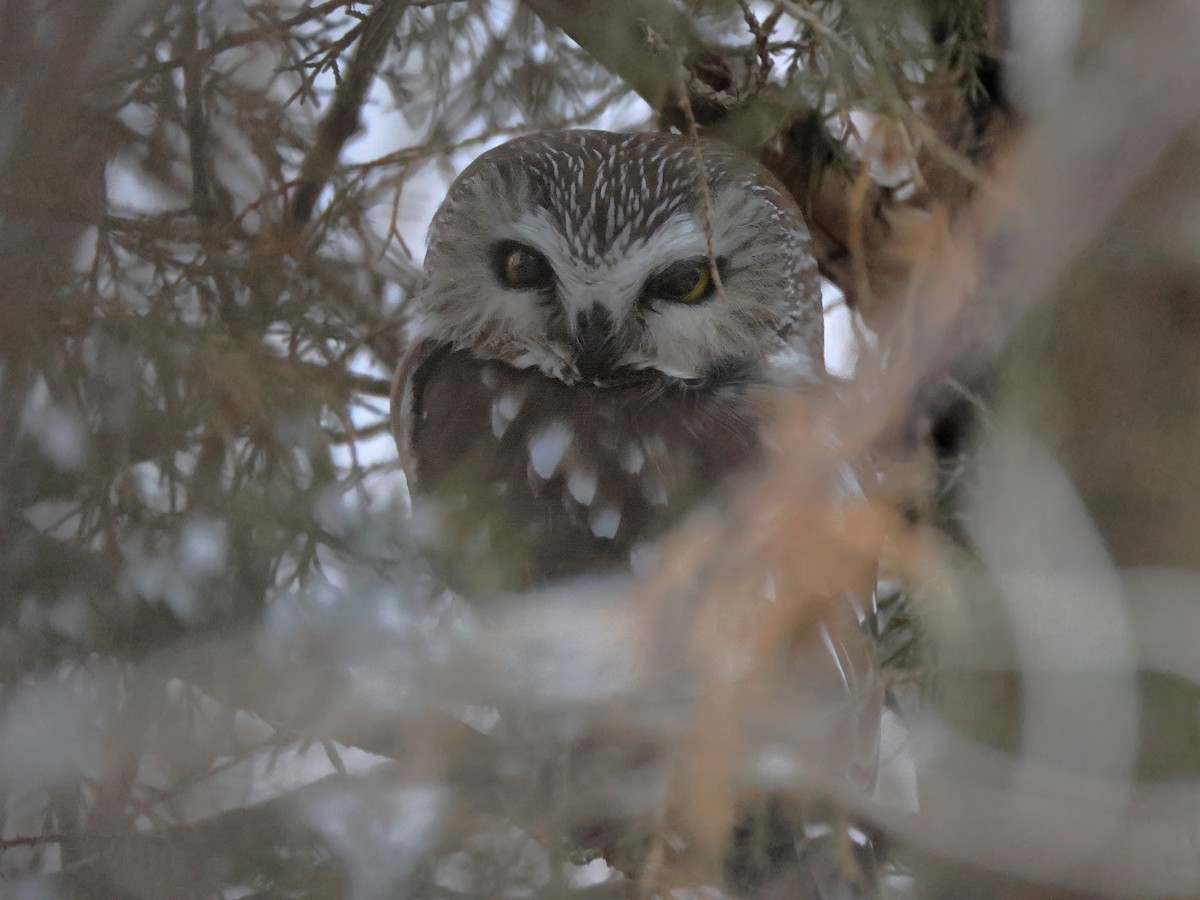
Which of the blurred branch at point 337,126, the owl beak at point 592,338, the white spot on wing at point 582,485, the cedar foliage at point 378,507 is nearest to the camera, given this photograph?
the cedar foliage at point 378,507

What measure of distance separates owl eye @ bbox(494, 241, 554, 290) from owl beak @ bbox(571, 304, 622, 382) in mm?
128

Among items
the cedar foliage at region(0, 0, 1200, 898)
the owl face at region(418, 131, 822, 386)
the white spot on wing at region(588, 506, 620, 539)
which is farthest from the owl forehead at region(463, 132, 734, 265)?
the white spot on wing at region(588, 506, 620, 539)

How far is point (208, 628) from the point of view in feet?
3.80

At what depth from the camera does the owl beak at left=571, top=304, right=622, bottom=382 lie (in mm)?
1839

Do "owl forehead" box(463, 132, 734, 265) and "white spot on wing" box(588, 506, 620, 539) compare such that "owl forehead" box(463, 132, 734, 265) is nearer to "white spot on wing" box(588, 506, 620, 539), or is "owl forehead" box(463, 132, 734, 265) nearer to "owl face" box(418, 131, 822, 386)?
"owl face" box(418, 131, 822, 386)

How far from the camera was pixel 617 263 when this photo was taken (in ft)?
6.09

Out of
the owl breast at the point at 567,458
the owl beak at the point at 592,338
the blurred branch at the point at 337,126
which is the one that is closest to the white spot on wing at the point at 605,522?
the owl breast at the point at 567,458

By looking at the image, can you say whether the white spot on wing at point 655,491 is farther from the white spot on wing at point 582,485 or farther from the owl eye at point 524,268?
the owl eye at point 524,268

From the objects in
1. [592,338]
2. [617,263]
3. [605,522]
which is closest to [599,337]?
[592,338]

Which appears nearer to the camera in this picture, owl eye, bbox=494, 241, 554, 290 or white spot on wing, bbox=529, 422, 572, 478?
white spot on wing, bbox=529, 422, 572, 478

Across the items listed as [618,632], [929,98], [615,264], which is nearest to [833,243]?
[929,98]

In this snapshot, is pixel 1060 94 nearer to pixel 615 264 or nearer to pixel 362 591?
pixel 615 264

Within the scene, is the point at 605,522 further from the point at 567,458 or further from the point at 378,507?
the point at 378,507

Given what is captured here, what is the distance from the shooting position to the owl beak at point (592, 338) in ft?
6.03
